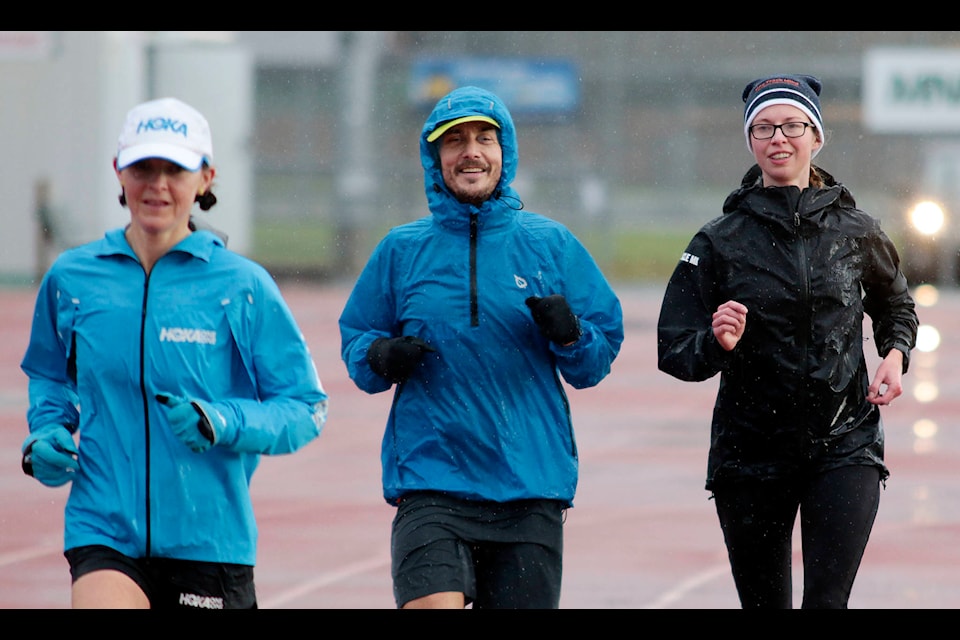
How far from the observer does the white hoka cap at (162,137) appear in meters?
4.14

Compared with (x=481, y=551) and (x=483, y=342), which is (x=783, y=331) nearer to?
(x=483, y=342)

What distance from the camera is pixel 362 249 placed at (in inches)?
1396

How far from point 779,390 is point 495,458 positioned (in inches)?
34.1

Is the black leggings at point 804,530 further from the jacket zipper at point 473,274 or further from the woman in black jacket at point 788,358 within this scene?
the jacket zipper at point 473,274

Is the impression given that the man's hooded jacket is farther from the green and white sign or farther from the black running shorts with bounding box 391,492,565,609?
the green and white sign

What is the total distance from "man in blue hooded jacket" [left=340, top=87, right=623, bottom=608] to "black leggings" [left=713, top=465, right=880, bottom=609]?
561mm

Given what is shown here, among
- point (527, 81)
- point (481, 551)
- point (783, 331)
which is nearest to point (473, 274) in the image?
point (481, 551)

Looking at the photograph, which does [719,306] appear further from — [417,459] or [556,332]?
[417,459]

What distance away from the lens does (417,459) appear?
468 centimetres

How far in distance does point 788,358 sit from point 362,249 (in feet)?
102

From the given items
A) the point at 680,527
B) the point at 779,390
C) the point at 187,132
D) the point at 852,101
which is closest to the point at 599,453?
the point at 680,527

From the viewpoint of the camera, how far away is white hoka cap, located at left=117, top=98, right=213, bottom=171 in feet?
13.6

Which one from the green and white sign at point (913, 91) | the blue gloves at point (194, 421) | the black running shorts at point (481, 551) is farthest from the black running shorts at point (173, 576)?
the green and white sign at point (913, 91)

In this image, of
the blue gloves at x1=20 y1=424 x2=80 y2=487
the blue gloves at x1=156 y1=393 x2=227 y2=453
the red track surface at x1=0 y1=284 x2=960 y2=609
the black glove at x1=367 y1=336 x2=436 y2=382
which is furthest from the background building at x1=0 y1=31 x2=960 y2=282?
the blue gloves at x1=156 y1=393 x2=227 y2=453
